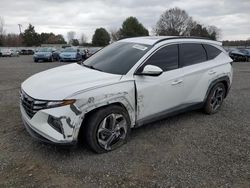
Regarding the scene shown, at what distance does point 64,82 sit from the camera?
3580mm

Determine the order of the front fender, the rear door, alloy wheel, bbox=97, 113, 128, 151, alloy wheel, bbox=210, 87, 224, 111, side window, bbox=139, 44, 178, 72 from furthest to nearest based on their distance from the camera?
alloy wheel, bbox=210, 87, 224, 111, the rear door, side window, bbox=139, 44, 178, 72, alloy wheel, bbox=97, 113, 128, 151, the front fender

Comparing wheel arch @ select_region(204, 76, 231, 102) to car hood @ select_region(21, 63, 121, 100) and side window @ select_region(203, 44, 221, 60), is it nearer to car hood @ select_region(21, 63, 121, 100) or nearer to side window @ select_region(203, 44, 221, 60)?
side window @ select_region(203, 44, 221, 60)

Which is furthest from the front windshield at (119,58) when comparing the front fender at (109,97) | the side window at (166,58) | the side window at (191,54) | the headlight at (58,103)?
the headlight at (58,103)

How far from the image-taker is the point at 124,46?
475cm

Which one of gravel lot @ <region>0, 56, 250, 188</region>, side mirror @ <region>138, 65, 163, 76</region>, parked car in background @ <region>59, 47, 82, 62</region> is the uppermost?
side mirror @ <region>138, 65, 163, 76</region>

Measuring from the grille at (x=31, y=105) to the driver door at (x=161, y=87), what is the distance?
4.71ft

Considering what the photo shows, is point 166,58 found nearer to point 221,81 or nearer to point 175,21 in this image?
point 221,81

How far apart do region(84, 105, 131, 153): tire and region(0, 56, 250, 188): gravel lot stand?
132 millimetres

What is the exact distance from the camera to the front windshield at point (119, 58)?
4090 millimetres

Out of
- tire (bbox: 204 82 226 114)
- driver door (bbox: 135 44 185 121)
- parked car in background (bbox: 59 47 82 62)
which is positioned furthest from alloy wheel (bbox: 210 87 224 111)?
parked car in background (bbox: 59 47 82 62)

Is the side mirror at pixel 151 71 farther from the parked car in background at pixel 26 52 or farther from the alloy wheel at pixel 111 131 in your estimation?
the parked car in background at pixel 26 52

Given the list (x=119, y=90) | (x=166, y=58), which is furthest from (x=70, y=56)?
(x=119, y=90)

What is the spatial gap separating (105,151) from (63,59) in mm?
20661

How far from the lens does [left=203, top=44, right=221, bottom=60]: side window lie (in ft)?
17.5
